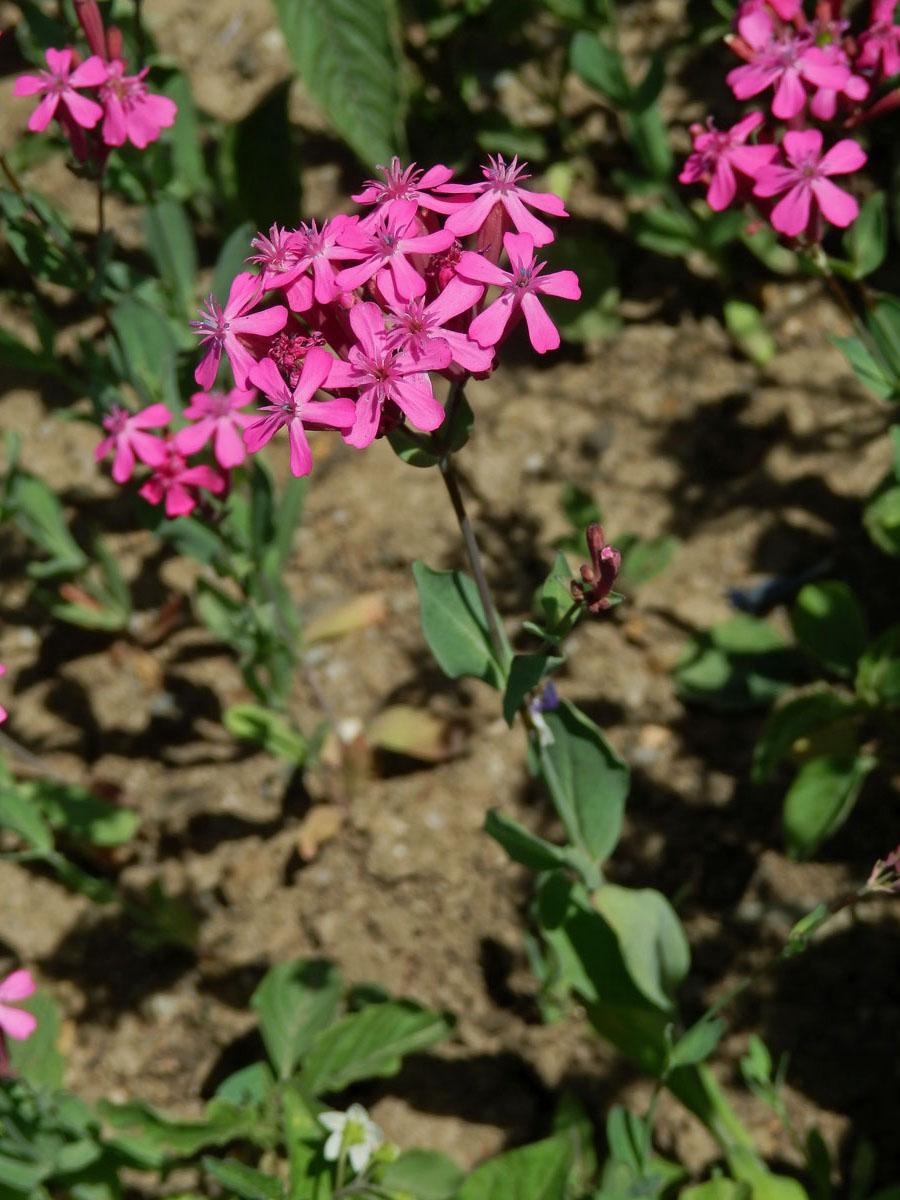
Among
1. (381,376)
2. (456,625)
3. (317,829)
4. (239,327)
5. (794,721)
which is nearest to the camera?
(381,376)

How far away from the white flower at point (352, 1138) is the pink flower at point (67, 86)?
1.83m

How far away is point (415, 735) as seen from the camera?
288 cm

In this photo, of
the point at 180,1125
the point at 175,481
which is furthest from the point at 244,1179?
the point at 175,481

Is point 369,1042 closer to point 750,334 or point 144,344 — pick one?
point 144,344

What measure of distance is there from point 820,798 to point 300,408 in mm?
1505

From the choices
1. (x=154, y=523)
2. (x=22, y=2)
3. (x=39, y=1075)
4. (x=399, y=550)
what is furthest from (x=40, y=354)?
(x=39, y=1075)

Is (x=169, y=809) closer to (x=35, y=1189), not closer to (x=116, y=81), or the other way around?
(x=35, y=1189)

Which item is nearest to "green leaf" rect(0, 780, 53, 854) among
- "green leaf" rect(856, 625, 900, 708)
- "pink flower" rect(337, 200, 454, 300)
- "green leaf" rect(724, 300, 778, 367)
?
"pink flower" rect(337, 200, 454, 300)

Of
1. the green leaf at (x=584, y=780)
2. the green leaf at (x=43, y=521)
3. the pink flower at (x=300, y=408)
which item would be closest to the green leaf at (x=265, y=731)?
the green leaf at (x=43, y=521)

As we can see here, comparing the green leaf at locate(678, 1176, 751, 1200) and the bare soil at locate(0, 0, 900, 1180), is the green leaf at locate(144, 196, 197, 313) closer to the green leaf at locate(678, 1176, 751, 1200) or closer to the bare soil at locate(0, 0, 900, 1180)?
the bare soil at locate(0, 0, 900, 1180)

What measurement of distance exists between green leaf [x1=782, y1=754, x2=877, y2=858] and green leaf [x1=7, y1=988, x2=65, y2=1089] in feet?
5.43

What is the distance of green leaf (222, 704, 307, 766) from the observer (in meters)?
2.75

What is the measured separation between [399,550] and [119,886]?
3.72 ft

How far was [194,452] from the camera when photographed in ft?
7.61
